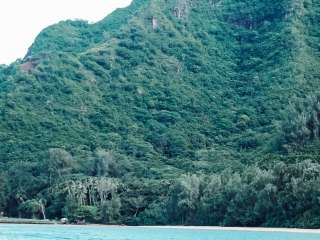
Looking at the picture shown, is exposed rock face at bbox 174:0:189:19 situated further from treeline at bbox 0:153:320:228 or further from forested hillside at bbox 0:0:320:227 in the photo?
treeline at bbox 0:153:320:228

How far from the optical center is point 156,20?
596 ft

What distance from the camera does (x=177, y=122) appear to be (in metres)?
154

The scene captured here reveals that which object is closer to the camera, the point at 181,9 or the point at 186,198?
the point at 186,198

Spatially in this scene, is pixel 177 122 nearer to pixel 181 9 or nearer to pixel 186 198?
pixel 181 9

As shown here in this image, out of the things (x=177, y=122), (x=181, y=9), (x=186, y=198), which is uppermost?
(x=181, y=9)

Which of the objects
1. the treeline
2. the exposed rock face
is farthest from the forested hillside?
the exposed rock face

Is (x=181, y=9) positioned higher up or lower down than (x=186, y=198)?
higher up

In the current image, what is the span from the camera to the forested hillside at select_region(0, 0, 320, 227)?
89562 millimetres

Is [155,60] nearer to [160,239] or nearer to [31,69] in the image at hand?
[31,69]

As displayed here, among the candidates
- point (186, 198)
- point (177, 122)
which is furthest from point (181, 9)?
point (186, 198)

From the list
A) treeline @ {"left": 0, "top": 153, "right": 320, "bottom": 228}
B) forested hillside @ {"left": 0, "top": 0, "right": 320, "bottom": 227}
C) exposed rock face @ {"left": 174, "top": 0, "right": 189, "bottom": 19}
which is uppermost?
exposed rock face @ {"left": 174, "top": 0, "right": 189, "bottom": 19}

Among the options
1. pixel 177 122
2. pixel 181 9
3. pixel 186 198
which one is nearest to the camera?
pixel 186 198

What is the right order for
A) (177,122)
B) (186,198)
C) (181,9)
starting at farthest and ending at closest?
(181,9) → (177,122) → (186,198)

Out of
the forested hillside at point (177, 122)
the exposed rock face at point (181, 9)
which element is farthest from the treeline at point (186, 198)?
the exposed rock face at point (181, 9)
